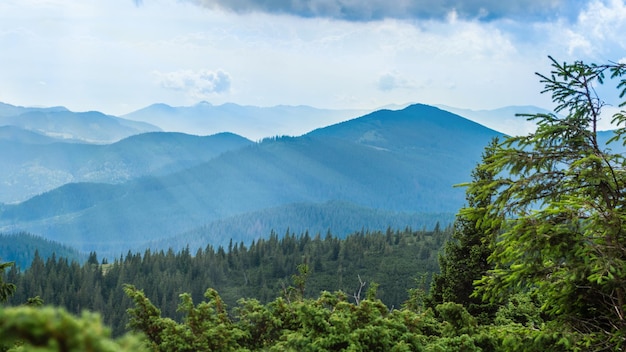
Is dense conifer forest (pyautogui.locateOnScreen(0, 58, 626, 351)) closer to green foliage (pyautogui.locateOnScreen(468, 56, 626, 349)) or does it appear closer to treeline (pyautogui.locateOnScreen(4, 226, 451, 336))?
green foliage (pyautogui.locateOnScreen(468, 56, 626, 349))

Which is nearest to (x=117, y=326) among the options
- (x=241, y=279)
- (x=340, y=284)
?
(x=241, y=279)

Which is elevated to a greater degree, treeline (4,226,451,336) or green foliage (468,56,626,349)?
green foliage (468,56,626,349)

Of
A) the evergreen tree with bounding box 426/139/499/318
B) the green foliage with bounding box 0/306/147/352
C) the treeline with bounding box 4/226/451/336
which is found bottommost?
the treeline with bounding box 4/226/451/336

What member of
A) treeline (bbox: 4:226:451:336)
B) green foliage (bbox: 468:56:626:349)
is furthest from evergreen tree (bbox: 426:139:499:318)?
treeline (bbox: 4:226:451:336)


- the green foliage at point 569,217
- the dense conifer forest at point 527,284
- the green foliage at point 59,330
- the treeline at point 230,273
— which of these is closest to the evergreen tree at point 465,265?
the dense conifer forest at point 527,284

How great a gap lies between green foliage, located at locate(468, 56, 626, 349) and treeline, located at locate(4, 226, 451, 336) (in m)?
113

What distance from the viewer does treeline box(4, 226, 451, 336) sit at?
132 meters

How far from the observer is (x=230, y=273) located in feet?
567

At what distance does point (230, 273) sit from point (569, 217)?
558 feet

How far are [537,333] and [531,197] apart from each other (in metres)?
2.89

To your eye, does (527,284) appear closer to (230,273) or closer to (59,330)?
(59,330)

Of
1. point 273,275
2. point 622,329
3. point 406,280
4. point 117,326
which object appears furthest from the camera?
point 273,275

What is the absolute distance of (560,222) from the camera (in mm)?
9828

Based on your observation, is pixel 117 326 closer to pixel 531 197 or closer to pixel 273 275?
pixel 273 275
